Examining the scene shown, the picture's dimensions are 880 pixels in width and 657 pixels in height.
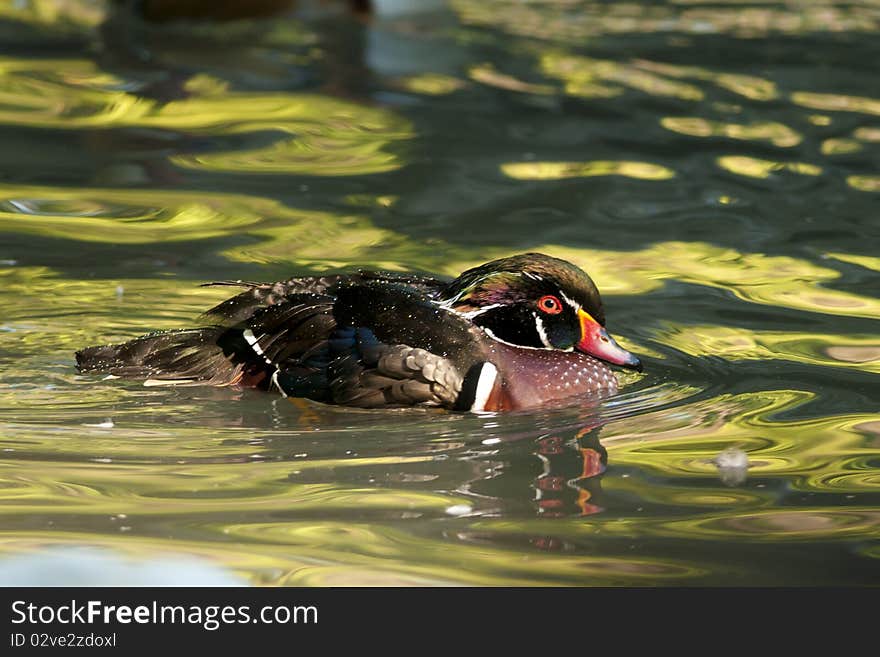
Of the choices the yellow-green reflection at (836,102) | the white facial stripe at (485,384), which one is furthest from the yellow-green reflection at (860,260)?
the yellow-green reflection at (836,102)

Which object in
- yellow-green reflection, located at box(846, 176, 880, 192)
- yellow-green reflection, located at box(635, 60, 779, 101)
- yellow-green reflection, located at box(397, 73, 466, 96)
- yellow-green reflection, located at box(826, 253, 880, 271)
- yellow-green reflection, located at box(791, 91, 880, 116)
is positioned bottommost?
yellow-green reflection, located at box(826, 253, 880, 271)

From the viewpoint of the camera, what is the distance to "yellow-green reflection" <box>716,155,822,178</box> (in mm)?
9578

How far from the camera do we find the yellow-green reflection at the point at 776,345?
21.4 feet

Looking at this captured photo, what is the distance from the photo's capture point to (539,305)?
582cm

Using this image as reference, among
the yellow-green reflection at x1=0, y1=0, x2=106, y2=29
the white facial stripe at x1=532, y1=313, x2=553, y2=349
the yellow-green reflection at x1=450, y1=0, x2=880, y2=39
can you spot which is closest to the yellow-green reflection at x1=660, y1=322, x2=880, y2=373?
the white facial stripe at x1=532, y1=313, x2=553, y2=349

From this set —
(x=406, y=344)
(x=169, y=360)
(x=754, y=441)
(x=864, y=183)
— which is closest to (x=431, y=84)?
(x=864, y=183)

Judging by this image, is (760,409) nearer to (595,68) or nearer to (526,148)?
(526,148)

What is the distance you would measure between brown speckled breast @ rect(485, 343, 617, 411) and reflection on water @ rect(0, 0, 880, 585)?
0.08 m

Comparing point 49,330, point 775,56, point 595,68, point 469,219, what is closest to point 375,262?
point 469,219

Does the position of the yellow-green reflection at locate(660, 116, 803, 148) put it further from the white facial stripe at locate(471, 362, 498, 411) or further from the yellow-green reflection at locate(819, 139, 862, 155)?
the white facial stripe at locate(471, 362, 498, 411)

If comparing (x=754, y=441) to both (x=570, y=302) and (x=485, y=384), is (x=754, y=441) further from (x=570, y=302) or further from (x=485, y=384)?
(x=485, y=384)

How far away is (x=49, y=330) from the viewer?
669 centimetres

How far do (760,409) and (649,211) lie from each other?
309cm

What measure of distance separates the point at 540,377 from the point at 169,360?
1.40m
